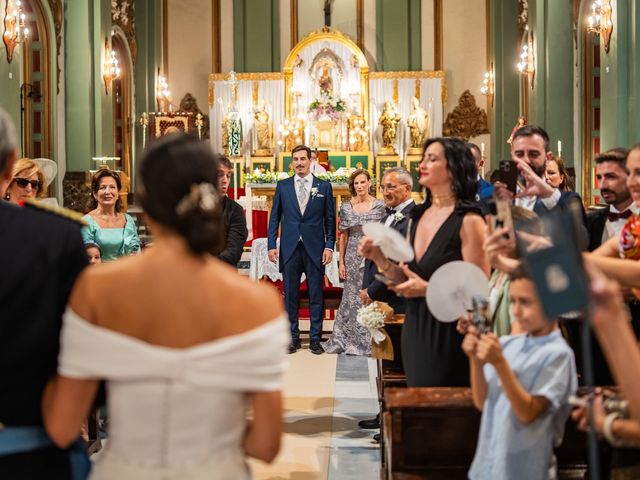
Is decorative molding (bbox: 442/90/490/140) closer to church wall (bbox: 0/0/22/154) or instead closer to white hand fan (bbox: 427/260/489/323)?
church wall (bbox: 0/0/22/154)

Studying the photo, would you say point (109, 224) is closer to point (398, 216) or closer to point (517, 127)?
point (398, 216)

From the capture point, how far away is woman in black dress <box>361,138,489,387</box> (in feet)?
10.8

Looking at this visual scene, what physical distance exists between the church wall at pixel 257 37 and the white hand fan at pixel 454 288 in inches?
699

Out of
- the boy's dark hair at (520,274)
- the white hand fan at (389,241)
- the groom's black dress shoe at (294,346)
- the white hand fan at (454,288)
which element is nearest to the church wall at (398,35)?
the groom's black dress shoe at (294,346)

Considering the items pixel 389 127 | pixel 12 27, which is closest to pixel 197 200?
pixel 12 27

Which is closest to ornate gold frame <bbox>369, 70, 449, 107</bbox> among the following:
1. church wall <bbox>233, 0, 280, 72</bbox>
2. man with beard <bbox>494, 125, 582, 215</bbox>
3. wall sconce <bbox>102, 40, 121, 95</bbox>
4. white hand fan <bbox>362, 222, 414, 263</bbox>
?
church wall <bbox>233, 0, 280, 72</bbox>

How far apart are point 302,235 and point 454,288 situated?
495 centimetres

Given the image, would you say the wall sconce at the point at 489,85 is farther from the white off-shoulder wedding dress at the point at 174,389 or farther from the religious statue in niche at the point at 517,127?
the white off-shoulder wedding dress at the point at 174,389

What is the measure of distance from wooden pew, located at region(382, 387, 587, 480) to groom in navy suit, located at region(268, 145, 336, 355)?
490 cm

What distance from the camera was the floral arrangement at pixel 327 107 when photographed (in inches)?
739

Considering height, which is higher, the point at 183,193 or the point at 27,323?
the point at 183,193

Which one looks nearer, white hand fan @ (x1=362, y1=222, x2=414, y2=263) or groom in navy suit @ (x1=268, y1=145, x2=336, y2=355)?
white hand fan @ (x1=362, y1=222, x2=414, y2=263)

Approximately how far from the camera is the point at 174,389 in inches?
65.2

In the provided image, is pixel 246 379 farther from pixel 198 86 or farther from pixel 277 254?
pixel 198 86
